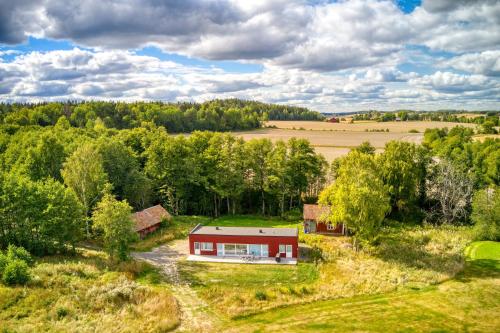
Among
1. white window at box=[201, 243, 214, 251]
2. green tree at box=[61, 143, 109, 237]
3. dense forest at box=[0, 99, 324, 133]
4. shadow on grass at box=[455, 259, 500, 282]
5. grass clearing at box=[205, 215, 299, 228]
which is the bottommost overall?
shadow on grass at box=[455, 259, 500, 282]

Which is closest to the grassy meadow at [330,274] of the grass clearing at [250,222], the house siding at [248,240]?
the house siding at [248,240]

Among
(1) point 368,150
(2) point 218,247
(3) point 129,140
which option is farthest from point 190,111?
(2) point 218,247

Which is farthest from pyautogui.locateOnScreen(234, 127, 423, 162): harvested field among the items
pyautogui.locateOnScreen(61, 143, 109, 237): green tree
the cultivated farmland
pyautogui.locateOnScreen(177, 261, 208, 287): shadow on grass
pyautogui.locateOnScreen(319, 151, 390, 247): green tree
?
pyautogui.locateOnScreen(177, 261, 208, 287): shadow on grass

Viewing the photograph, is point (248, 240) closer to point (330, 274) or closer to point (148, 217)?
point (330, 274)

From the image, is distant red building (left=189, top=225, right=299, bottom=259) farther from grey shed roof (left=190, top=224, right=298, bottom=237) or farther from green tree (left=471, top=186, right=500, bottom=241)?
green tree (left=471, top=186, right=500, bottom=241)

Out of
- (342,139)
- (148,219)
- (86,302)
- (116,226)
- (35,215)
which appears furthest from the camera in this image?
(342,139)

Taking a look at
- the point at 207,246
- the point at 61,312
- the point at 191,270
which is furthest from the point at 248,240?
the point at 61,312
